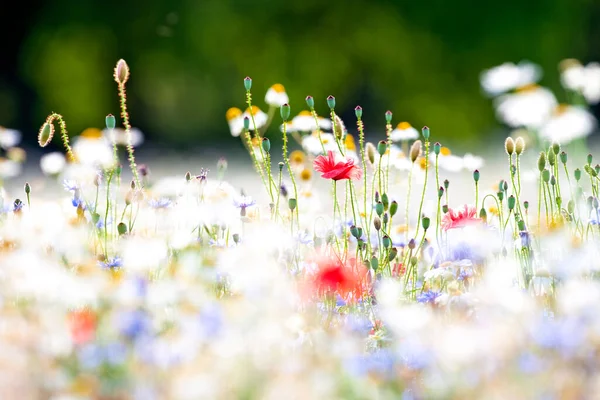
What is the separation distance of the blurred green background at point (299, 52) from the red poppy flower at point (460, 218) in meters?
7.44

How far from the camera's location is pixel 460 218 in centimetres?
240

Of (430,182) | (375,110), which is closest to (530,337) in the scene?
(430,182)

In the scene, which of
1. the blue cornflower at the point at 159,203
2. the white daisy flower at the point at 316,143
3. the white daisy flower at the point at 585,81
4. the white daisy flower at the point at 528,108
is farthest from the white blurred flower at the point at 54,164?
the white daisy flower at the point at 585,81

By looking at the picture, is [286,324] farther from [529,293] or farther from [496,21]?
[496,21]

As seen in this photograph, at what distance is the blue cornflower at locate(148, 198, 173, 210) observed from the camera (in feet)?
8.59

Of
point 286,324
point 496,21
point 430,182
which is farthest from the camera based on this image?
point 496,21

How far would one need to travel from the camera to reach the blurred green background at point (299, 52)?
32.2 ft

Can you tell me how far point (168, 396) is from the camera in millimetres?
1309

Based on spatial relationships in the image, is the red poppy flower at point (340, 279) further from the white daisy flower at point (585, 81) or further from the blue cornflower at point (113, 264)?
the white daisy flower at point (585, 81)

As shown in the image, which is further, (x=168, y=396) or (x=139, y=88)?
(x=139, y=88)

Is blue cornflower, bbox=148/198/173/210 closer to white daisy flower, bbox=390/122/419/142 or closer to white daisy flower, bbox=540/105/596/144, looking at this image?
white daisy flower, bbox=390/122/419/142

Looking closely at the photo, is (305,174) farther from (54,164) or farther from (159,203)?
(54,164)

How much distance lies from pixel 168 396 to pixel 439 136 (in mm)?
8757

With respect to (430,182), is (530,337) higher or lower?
lower
